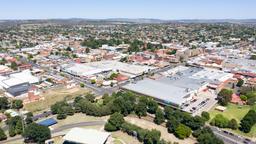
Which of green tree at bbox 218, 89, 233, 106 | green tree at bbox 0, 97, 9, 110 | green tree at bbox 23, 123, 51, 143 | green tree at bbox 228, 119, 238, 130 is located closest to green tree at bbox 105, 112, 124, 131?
green tree at bbox 23, 123, 51, 143

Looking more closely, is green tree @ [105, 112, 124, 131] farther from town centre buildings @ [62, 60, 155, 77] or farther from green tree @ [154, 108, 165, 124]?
town centre buildings @ [62, 60, 155, 77]

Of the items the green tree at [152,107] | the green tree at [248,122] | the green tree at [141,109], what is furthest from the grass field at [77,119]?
the green tree at [248,122]

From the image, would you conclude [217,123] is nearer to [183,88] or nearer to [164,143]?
[164,143]

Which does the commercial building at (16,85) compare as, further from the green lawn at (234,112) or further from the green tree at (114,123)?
the green lawn at (234,112)

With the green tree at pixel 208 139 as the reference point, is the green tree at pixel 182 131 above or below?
below

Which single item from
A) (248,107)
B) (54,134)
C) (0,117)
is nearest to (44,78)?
(0,117)

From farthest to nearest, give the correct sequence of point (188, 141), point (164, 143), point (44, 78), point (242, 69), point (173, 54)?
point (173, 54) < point (242, 69) < point (44, 78) < point (188, 141) < point (164, 143)
